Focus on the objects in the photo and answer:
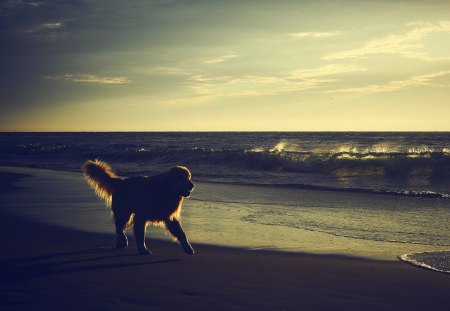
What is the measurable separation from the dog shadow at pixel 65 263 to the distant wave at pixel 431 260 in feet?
9.52

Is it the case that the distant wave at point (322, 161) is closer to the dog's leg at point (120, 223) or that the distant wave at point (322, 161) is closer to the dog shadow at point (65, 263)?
the dog's leg at point (120, 223)

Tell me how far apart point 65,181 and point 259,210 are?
9.31 metres

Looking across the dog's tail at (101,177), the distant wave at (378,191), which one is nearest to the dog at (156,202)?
the dog's tail at (101,177)

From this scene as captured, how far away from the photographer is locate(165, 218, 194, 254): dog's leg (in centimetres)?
740

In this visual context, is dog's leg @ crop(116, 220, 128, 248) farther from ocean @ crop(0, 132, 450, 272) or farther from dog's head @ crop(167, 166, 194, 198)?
ocean @ crop(0, 132, 450, 272)

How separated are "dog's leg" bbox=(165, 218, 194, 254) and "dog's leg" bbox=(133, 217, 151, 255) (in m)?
0.35

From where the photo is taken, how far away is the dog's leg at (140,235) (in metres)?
7.30

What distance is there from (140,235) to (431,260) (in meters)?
3.74

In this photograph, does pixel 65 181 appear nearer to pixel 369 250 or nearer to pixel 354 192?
pixel 354 192

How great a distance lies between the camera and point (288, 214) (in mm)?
11203

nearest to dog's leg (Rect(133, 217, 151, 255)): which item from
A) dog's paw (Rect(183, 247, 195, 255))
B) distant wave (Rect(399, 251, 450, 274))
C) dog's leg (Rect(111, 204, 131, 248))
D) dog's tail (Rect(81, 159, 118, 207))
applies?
dog's leg (Rect(111, 204, 131, 248))

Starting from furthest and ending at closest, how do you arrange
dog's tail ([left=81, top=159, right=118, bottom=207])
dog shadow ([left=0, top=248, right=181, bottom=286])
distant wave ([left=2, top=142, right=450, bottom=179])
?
1. distant wave ([left=2, top=142, right=450, bottom=179])
2. dog's tail ([left=81, top=159, right=118, bottom=207])
3. dog shadow ([left=0, top=248, right=181, bottom=286])

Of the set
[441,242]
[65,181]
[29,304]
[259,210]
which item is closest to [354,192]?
[259,210]

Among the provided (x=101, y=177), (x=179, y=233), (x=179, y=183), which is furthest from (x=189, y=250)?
(x=101, y=177)
